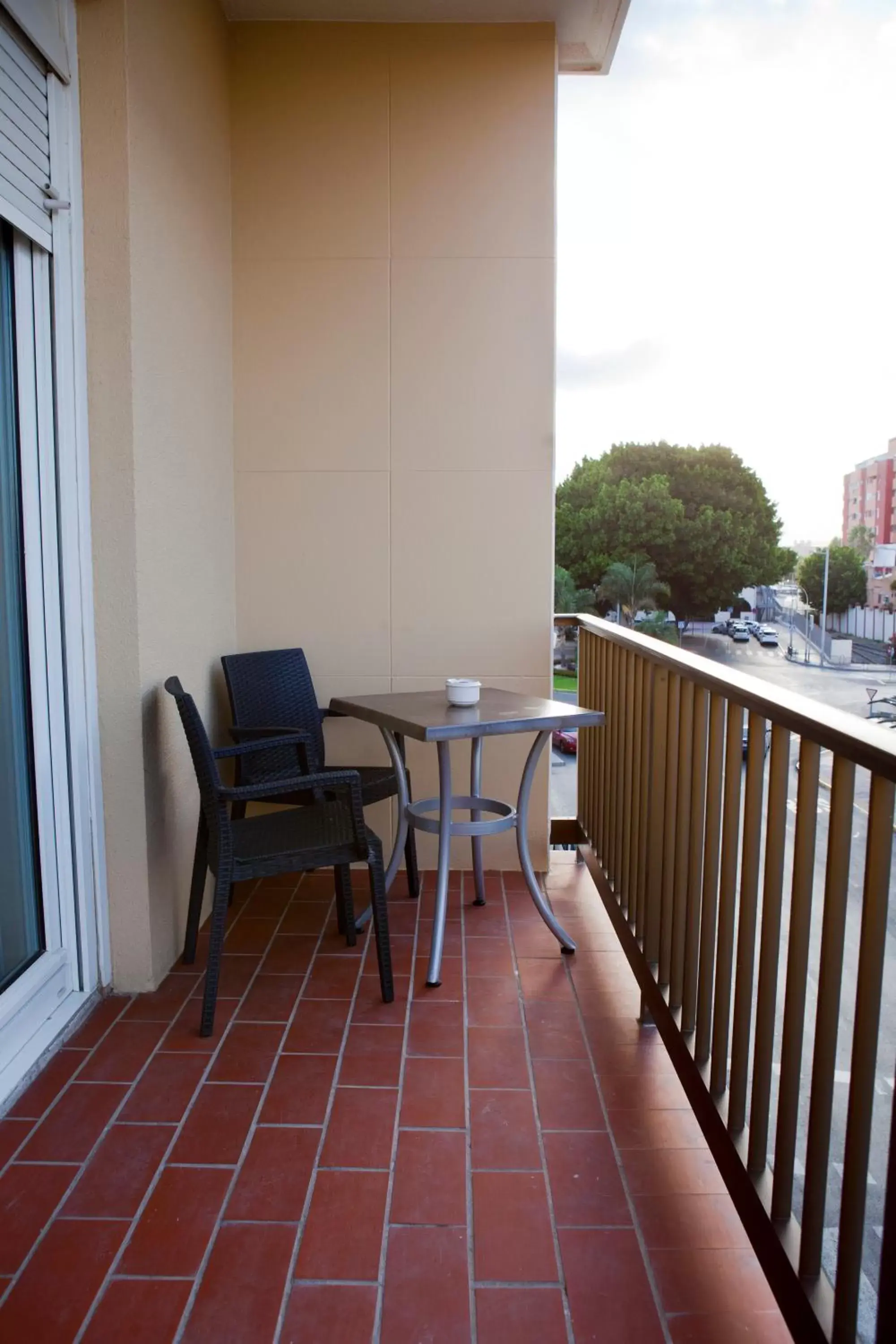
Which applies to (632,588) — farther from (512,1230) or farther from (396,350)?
(512,1230)

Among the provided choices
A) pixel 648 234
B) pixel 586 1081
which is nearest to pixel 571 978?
pixel 586 1081

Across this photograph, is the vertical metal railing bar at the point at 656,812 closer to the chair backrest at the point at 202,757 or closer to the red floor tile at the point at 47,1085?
the chair backrest at the point at 202,757

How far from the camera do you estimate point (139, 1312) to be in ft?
4.45

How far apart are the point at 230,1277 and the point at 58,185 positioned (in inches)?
96.8

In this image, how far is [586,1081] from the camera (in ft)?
6.75

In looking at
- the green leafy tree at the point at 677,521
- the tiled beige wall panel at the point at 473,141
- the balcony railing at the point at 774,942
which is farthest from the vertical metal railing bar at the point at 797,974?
the tiled beige wall panel at the point at 473,141

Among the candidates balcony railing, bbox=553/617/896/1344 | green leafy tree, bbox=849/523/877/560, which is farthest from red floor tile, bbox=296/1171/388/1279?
green leafy tree, bbox=849/523/877/560

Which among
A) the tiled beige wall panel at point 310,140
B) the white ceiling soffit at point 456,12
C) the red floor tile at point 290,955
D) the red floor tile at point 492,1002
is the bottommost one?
the red floor tile at point 290,955

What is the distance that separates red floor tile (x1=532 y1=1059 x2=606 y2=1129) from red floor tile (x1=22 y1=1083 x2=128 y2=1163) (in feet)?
3.13

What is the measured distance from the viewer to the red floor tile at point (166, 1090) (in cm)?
191

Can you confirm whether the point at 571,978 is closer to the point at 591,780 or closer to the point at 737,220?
the point at 591,780

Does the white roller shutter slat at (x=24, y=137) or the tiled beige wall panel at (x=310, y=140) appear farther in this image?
the tiled beige wall panel at (x=310, y=140)

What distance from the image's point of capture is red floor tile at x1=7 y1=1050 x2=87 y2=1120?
192 cm

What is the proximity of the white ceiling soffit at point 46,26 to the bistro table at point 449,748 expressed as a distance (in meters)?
1.89
